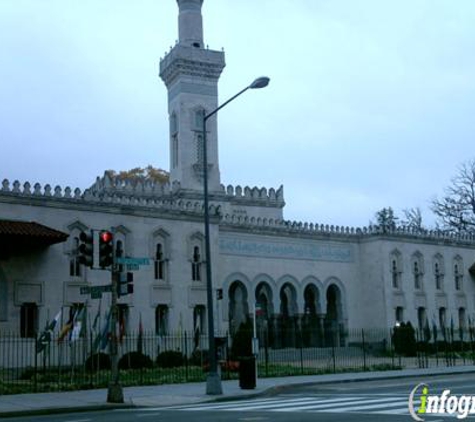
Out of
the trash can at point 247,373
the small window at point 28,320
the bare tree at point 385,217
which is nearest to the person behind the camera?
the trash can at point 247,373

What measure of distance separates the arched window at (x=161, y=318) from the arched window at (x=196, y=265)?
2377mm

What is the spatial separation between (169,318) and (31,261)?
780cm

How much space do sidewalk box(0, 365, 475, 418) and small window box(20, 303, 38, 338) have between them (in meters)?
9.87

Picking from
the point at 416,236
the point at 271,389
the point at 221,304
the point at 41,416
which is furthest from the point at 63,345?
the point at 416,236

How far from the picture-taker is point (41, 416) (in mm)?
17109

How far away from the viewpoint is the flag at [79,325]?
29.0 m

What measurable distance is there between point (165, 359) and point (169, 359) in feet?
0.61

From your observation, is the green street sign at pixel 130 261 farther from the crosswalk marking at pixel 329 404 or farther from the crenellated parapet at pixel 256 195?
the crenellated parapet at pixel 256 195

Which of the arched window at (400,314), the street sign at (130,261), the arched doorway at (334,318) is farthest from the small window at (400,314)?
the street sign at (130,261)

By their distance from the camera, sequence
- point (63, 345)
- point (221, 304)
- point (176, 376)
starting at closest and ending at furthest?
point (176, 376) < point (63, 345) < point (221, 304)

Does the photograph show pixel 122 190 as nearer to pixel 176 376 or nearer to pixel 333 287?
pixel 333 287

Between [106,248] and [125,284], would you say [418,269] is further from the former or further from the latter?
[106,248]

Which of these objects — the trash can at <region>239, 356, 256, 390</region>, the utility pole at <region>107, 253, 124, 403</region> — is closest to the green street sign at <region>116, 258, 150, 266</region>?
the utility pole at <region>107, 253, 124, 403</region>

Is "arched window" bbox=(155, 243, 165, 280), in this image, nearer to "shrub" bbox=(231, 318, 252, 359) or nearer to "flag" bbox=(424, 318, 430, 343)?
"shrub" bbox=(231, 318, 252, 359)
